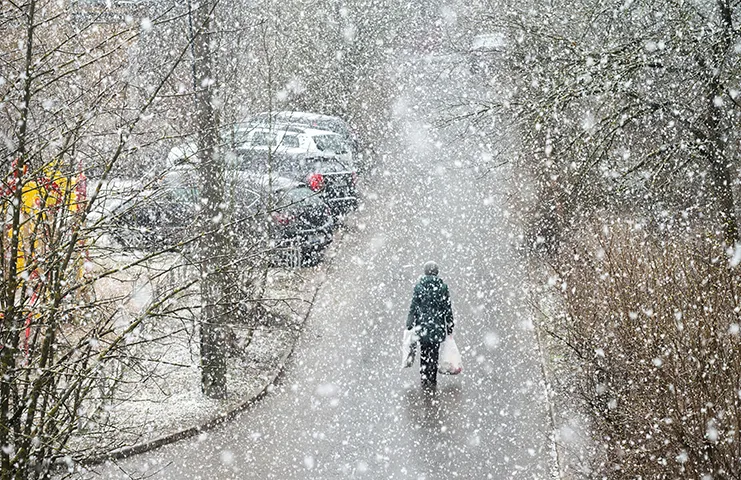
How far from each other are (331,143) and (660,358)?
13.0m

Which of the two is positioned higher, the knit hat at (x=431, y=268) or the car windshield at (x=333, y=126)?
the car windshield at (x=333, y=126)

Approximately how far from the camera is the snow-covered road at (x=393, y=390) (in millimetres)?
8398

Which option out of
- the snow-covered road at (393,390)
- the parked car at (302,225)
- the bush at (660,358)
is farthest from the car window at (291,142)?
the bush at (660,358)

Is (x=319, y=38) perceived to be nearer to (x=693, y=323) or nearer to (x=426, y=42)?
(x=426, y=42)

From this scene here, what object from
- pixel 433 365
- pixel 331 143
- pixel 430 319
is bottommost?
pixel 433 365

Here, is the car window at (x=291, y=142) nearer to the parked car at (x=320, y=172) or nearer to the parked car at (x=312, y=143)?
the parked car at (x=312, y=143)

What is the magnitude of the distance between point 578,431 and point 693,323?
149 inches

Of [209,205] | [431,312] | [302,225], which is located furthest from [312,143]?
[431,312]

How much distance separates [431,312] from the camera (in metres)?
10.2

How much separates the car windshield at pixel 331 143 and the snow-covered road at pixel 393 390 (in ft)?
6.13

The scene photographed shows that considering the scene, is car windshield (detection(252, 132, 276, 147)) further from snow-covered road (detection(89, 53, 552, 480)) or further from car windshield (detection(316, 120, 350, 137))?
car windshield (detection(316, 120, 350, 137))

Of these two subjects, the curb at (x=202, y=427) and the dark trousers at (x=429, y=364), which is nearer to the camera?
the curb at (x=202, y=427)

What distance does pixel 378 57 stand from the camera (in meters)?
27.7

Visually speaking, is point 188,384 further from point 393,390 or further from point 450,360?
point 450,360
